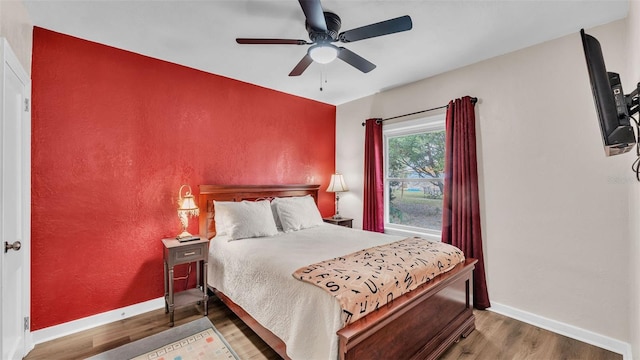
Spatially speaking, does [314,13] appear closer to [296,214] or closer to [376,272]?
[376,272]

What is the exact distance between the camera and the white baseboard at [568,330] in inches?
86.1

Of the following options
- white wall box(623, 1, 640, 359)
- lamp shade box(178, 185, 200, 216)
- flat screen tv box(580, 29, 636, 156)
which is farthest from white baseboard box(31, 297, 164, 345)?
white wall box(623, 1, 640, 359)

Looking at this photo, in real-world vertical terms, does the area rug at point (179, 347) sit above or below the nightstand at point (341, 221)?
below

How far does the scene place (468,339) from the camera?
7.75 feet

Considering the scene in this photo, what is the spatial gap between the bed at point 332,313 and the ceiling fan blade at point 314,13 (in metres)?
1.71

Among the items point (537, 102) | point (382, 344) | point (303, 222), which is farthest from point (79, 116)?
point (537, 102)

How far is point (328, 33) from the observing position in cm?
206

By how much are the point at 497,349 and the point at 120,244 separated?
3.52 metres

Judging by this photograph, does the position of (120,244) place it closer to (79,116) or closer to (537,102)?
(79,116)

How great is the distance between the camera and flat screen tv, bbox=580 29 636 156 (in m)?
1.33

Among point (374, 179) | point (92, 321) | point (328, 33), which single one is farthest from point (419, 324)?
point (92, 321)

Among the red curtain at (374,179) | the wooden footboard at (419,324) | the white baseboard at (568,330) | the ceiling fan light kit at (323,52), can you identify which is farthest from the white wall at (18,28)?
the white baseboard at (568,330)

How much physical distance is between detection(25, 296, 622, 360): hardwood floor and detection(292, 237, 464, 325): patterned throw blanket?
68 cm

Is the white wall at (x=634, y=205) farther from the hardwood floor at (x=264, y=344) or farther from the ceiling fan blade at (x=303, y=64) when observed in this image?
the ceiling fan blade at (x=303, y=64)
